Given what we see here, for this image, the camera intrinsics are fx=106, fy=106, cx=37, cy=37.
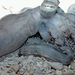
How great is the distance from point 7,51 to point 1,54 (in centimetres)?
3

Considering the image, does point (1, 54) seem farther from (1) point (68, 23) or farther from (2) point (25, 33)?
(1) point (68, 23)

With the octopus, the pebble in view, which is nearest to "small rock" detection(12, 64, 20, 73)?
the pebble

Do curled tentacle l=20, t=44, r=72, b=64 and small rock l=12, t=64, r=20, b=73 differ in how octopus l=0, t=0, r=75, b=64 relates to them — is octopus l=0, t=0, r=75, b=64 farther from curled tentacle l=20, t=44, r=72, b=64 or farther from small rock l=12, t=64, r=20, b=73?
small rock l=12, t=64, r=20, b=73

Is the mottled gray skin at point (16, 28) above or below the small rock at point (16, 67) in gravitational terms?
above

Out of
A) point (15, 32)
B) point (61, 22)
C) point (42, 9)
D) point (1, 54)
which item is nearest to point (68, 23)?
point (61, 22)

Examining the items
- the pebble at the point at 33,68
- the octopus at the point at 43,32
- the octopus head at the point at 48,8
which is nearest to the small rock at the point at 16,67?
the pebble at the point at 33,68

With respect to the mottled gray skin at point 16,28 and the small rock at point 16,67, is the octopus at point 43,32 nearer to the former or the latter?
the mottled gray skin at point 16,28

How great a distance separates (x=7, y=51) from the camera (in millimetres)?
551

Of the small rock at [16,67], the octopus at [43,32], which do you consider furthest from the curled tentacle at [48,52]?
the small rock at [16,67]

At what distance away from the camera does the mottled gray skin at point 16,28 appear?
21.1 inches

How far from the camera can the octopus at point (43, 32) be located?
54cm

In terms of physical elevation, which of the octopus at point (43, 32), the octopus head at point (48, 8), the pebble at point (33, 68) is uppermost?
the octopus head at point (48, 8)

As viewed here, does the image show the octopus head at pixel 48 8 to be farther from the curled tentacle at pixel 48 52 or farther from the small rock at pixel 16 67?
the small rock at pixel 16 67

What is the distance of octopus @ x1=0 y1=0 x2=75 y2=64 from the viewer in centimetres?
54
